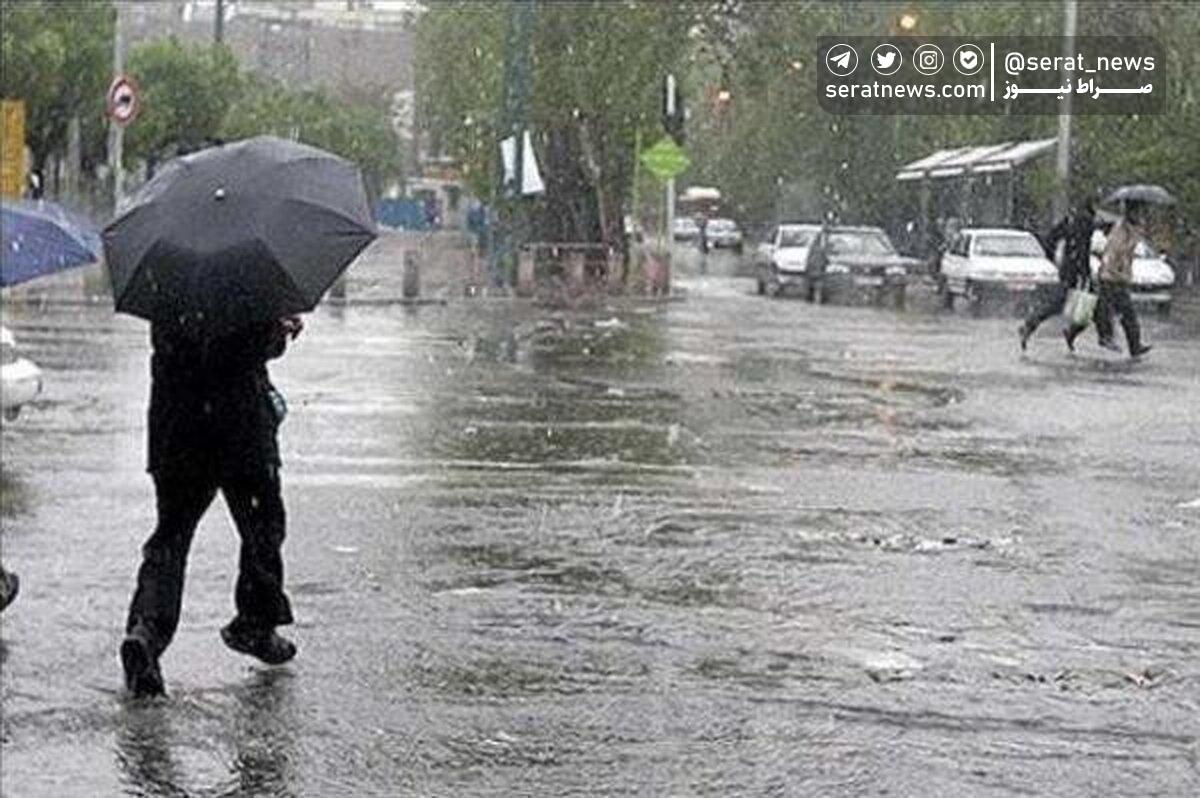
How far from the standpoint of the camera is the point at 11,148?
3781cm

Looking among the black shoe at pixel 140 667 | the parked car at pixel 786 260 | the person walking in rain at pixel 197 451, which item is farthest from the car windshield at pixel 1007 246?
the black shoe at pixel 140 667

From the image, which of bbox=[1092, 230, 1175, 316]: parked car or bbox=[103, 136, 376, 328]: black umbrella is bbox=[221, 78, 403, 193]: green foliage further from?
bbox=[103, 136, 376, 328]: black umbrella

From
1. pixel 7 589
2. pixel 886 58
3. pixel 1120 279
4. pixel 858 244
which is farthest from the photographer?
pixel 886 58

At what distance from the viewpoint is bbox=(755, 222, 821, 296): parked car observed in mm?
48719

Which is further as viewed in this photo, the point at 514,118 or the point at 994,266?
the point at 514,118

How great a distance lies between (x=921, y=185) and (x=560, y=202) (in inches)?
559

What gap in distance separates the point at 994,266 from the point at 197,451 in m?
36.2

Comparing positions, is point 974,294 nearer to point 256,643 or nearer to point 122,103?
point 122,103

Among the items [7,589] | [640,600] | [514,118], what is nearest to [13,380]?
[7,589]

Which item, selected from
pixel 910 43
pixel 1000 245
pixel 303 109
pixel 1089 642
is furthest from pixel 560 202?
pixel 1089 642

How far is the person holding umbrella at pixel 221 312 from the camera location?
25.7ft

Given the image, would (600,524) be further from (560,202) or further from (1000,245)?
(560,202)

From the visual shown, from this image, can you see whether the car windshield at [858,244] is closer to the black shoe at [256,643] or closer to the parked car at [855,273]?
the parked car at [855,273]

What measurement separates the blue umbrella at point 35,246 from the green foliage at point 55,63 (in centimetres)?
3910
